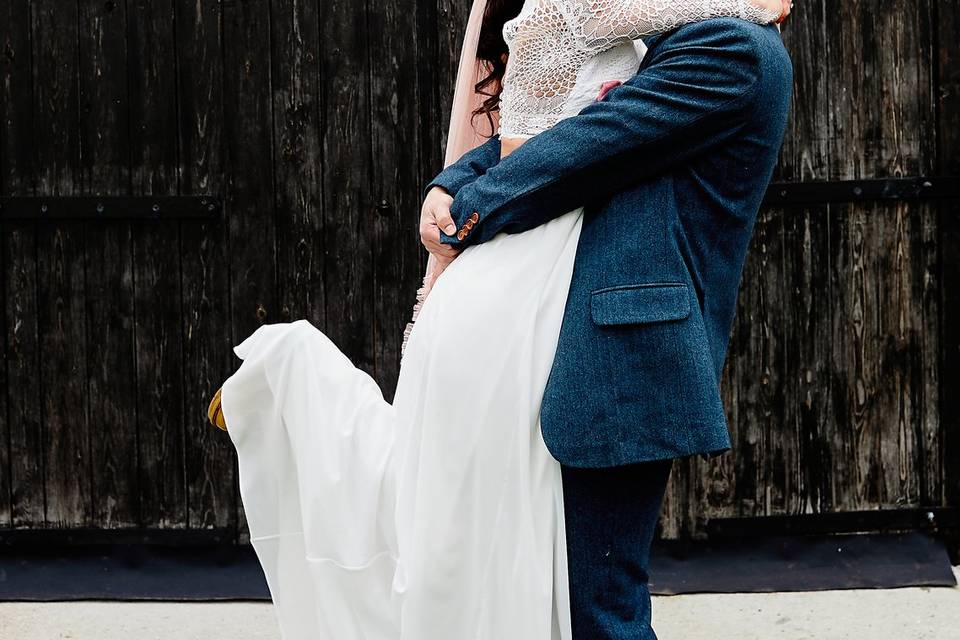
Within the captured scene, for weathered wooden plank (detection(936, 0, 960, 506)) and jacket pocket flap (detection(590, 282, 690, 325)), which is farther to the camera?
weathered wooden plank (detection(936, 0, 960, 506))

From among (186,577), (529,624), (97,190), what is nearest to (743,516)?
(186,577)

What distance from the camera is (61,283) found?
3.62m

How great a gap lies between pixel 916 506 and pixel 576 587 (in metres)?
2.26

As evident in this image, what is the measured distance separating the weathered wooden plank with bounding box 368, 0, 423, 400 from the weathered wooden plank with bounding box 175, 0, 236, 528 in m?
0.50

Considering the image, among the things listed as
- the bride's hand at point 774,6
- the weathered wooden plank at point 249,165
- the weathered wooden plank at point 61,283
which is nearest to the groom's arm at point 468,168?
the bride's hand at point 774,6

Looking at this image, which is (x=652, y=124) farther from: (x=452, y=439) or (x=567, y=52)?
(x=452, y=439)

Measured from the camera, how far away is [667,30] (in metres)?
1.71

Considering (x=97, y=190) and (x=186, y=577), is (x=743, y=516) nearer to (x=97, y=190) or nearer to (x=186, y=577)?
(x=186, y=577)

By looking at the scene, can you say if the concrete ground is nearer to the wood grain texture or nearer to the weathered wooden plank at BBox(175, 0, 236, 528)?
the weathered wooden plank at BBox(175, 0, 236, 528)

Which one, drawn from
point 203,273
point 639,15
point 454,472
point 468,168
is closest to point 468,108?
point 468,168

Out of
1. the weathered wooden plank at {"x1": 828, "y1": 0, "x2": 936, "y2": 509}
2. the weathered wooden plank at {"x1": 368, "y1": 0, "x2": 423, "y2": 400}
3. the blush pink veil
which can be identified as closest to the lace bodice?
the blush pink veil

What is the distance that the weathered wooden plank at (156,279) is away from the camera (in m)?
3.56

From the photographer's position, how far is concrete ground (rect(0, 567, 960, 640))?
3.19 metres

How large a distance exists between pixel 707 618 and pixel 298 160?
6.31 feet
